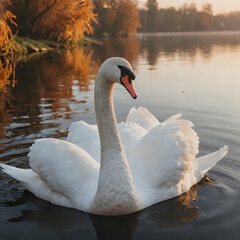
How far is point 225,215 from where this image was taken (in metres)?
4.55

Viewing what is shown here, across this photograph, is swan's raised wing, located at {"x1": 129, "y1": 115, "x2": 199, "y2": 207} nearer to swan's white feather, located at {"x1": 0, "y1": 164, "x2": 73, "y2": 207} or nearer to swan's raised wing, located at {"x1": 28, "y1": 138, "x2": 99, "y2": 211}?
swan's raised wing, located at {"x1": 28, "y1": 138, "x2": 99, "y2": 211}

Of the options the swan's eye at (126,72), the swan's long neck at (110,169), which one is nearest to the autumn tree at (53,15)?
the swan's long neck at (110,169)

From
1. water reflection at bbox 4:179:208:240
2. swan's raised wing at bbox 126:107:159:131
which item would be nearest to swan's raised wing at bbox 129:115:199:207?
water reflection at bbox 4:179:208:240

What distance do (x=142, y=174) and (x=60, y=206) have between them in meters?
1.02

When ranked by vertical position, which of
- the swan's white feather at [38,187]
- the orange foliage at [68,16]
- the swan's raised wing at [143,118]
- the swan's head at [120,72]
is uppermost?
the orange foliage at [68,16]

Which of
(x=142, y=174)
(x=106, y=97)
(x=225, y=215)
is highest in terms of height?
(x=106, y=97)

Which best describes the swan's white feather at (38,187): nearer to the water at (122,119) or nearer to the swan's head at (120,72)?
the water at (122,119)

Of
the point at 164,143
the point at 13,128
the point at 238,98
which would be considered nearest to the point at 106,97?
the point at 164,143

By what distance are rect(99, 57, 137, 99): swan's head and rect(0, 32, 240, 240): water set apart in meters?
1.48

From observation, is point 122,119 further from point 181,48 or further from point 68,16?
point 181,48

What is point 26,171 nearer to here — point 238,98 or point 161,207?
point 161,207

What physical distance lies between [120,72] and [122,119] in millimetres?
5181

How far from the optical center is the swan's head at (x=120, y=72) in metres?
3.87

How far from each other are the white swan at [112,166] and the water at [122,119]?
0.17 meters
